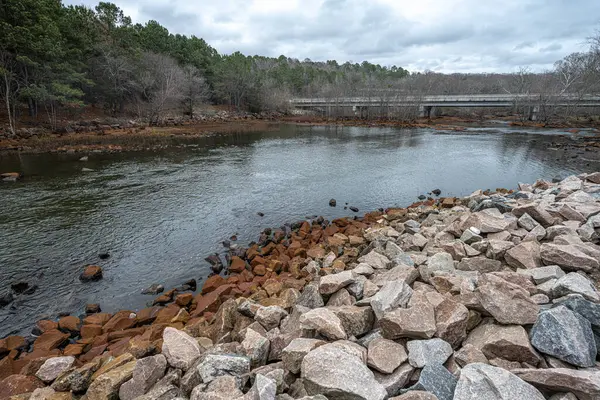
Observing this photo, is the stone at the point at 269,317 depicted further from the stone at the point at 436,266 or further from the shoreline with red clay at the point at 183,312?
the stone at the point at 436,266

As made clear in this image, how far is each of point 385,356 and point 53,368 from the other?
4647mm

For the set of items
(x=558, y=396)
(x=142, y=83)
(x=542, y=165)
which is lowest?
(x=542, y=165)

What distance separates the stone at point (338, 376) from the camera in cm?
271

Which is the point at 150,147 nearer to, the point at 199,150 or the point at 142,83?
the point at 199,150

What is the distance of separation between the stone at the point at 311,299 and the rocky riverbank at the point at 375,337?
0.08 ft

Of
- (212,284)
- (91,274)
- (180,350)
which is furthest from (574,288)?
(91,274)

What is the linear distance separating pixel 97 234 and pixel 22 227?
2.59m

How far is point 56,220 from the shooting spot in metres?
10.8

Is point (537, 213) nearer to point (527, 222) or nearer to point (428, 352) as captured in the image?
point (527, 222)

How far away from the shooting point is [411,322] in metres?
3.40

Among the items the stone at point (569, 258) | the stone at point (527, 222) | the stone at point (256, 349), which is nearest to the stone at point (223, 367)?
the stone at point (256, 349)

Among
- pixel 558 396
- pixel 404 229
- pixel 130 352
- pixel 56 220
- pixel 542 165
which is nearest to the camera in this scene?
pixel 558 396

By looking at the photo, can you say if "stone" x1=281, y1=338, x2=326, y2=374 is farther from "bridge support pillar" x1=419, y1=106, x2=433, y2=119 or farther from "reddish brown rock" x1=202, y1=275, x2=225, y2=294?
"bridge support pillar" x1=419, y1=106, x2=433, y2=119

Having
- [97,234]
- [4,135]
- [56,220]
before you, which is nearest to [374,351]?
[97,234]
